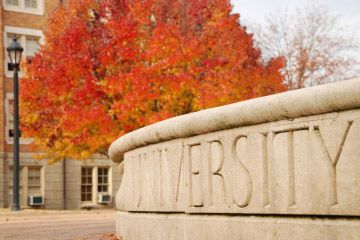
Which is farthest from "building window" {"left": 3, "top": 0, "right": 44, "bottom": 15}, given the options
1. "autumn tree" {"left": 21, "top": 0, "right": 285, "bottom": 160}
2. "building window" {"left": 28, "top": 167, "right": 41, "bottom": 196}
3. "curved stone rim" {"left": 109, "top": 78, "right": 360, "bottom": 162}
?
"curved stone rim" {"left": 109, "top": 78, "right": 360, "bottom": 162}

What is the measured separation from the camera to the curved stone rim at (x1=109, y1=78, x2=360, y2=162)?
404cm

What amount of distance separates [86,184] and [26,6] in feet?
27.5

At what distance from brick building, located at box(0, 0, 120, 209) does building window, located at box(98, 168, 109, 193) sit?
10 centimetres

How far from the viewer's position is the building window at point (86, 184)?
106 ft

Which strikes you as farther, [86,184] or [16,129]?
[86,184]

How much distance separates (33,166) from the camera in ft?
99.8

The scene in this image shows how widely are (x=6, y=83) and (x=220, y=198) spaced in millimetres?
25606

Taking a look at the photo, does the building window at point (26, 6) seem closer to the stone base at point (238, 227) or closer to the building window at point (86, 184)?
the building window at point (86, 184)

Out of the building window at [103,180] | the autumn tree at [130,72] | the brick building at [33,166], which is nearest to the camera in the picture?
the autumn tree at [130,72]

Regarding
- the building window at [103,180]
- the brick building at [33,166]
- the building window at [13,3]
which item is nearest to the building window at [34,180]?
the brick building at [33,166]

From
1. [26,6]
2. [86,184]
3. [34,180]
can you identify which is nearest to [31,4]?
[26,6]

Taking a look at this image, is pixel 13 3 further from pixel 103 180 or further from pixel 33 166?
pixel 103 180

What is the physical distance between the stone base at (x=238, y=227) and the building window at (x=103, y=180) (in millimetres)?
25864

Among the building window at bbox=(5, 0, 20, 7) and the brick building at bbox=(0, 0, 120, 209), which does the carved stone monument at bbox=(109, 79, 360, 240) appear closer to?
the brick building at bbox=(0, 0, 120, 209)
